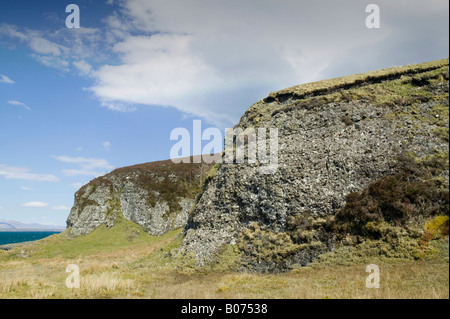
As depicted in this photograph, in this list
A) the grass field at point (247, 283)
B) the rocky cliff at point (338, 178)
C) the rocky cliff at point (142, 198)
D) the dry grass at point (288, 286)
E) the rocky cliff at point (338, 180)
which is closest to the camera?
the dry grass at point (288, 286)

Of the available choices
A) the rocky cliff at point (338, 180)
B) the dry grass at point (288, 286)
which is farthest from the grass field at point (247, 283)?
the rocky cliff at point (338, 180)

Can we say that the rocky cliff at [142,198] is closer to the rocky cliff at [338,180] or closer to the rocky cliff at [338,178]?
the rocky cliff at [338,180]

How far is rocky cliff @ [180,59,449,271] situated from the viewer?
24.9 meters

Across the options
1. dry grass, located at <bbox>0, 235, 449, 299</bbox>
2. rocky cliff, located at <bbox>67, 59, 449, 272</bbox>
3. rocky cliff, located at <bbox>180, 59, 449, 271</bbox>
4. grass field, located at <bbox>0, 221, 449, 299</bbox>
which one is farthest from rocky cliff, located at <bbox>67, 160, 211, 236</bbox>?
dry grass, located at <bbox>0, 235, 449, 299</bbox>

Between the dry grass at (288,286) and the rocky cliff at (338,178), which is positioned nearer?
the dry grass at (288,286)

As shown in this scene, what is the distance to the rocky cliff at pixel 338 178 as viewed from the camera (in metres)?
24.9

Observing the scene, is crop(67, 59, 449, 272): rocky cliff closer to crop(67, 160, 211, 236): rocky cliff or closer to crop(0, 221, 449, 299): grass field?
crop(0, 221, 449, 299): grass field

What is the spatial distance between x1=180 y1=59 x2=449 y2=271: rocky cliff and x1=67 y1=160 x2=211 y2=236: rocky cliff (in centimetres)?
3797

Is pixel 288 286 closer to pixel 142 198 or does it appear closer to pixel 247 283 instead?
pixel 247 283

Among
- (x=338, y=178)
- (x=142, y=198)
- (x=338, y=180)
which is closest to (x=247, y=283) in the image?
(x=338, y=180)

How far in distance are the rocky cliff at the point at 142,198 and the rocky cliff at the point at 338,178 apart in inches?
1495

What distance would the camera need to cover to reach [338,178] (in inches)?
1144

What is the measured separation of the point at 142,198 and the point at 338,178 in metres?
59.9
